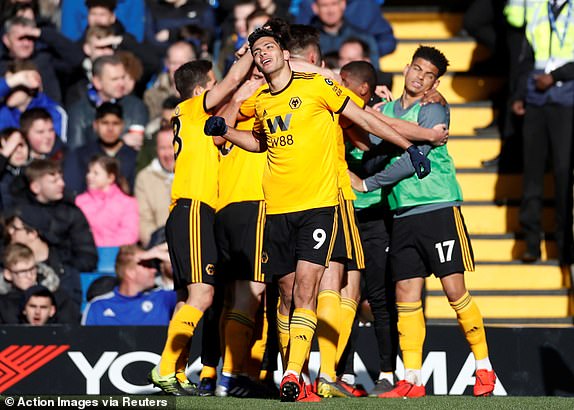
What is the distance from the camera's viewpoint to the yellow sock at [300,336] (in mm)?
8047

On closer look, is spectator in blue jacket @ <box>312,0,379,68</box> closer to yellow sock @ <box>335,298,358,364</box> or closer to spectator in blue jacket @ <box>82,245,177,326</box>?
spectator in blue jacket @ <box>82,245,177,326</box>

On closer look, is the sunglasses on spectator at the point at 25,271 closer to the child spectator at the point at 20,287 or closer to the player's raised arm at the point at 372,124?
the child spectator at the point at 20,287

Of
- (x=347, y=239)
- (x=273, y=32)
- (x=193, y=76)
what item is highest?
(x=273, y=32)

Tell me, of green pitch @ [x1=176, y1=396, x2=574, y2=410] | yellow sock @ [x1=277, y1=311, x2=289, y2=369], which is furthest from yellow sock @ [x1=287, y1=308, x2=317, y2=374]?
yellow sock @ [x1=277, y1=311, x2=289, y2=369]

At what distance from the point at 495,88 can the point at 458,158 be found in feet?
3.38

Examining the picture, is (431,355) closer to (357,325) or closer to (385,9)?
(357,325)

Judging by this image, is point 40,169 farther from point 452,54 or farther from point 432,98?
point 452,54

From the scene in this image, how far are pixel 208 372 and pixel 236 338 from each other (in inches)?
21.9

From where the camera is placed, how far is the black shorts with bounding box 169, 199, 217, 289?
29.9ft

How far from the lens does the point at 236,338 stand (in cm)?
908

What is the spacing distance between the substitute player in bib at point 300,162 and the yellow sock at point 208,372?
53.9 inches

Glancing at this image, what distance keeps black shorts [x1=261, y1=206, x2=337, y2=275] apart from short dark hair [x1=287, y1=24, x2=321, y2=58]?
141 cm

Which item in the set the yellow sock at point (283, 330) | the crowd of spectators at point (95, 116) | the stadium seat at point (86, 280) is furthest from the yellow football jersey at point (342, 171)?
the stadium seat at point (86, 280)

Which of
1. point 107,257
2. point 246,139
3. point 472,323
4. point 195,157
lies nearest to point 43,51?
point 107,257
